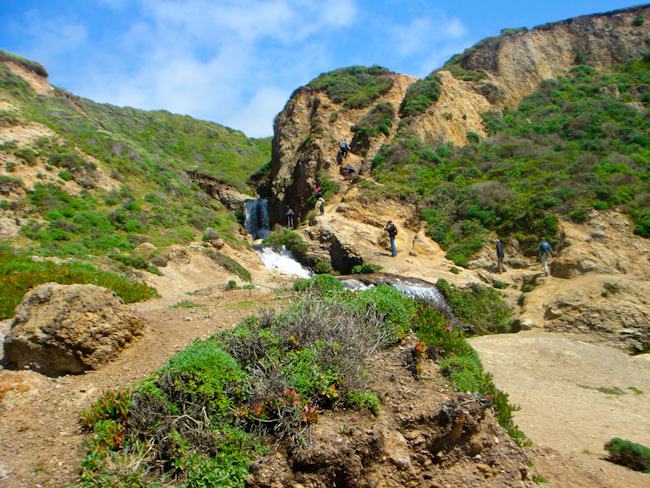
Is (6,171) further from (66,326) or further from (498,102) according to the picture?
A: (498,102)

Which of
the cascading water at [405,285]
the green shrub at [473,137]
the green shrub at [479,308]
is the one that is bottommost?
the green shrub at [479,308]

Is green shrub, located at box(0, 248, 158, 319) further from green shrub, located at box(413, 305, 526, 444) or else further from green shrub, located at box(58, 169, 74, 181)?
green shrub, located at box(58, 169, 74, 181)

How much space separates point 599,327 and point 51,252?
19.8m

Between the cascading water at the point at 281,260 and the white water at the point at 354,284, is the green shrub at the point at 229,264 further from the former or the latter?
the white water at the point at 354,284

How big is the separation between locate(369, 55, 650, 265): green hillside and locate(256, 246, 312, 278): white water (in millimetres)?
7232

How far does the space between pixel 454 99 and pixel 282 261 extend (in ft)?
79.6

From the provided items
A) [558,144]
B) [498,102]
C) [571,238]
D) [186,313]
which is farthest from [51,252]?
[498,102]

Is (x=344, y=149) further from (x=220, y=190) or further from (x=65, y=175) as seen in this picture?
(x=65, y=175)

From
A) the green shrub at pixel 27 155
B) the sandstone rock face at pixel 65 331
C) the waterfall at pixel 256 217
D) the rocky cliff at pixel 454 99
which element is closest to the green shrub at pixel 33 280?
the sandstone rock face at pixel 65 331

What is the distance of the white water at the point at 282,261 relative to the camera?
22281mm

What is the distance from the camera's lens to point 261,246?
24.5m

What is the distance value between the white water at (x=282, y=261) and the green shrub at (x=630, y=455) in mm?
15759

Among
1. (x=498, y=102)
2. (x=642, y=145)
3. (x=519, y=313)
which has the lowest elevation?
(x=519, y=313)

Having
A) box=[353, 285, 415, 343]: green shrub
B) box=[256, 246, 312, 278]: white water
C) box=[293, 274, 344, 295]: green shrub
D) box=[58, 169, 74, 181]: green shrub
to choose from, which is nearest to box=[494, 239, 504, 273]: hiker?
box=[256, 246, 312, 278]: white water
